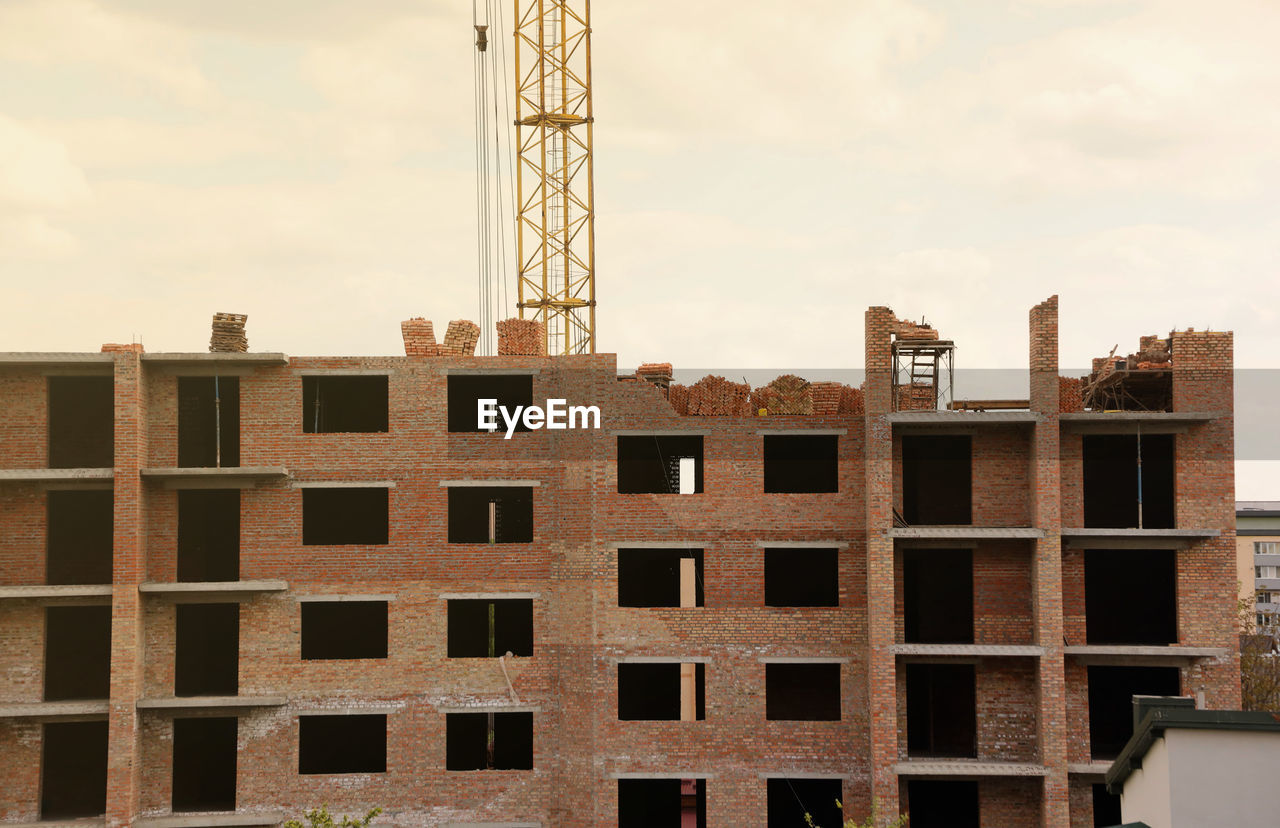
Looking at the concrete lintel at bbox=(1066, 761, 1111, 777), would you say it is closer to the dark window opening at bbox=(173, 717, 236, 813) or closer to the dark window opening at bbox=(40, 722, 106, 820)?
the dark window opening at bbox=(173, 717, 236, 813)

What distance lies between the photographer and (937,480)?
2691cm

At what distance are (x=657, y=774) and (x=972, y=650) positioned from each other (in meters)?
8.26

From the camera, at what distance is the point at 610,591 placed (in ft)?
87.4

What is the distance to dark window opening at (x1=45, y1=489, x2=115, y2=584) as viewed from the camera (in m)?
26.8

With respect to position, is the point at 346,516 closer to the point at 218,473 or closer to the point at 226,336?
the point at 218,473

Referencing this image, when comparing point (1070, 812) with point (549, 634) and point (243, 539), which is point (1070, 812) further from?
point (243, 539)

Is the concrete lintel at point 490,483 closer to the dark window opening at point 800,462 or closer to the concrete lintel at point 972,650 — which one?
the dark window opening at point 800,462

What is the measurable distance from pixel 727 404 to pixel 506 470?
5976 mm

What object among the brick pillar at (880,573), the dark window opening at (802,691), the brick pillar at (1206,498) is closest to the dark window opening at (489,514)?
the dark window opening at (802,691)

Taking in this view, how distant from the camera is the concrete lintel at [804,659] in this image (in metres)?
26.3

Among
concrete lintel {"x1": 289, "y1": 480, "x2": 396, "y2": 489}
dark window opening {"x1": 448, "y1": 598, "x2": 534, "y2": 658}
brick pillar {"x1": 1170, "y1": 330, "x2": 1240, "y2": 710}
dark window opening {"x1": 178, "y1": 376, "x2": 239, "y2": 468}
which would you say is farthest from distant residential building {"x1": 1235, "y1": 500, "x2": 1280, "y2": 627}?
dark window opening {"x1": 178, "y1": 376, "x2": 239, "y2": 468}

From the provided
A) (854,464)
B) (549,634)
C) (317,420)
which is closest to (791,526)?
(854,464)

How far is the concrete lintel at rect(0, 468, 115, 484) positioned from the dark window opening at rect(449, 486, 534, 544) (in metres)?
8.40

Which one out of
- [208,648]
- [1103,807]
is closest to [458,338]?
[208,648]
